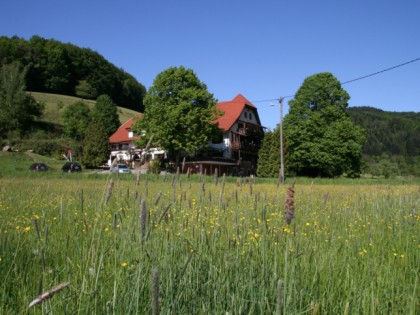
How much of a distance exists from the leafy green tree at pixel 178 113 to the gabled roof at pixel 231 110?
6.85m

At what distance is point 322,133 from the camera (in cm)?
4697

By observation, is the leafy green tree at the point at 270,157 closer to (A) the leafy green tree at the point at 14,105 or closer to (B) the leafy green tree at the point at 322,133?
(B) the leafy green tree at the point at 322,133

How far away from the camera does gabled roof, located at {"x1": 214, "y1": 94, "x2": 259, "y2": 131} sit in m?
57.4

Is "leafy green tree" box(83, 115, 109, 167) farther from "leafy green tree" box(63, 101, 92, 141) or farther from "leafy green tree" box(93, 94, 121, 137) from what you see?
"leafy green tree" box(93, 94, 121, 137)

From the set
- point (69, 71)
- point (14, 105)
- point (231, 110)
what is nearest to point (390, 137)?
point (231, 110)

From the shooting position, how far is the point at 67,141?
193 feet

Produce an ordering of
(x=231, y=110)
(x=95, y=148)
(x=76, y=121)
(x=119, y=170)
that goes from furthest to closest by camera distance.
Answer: (x=76, y=121)
(x=231, y=110)
(x=95, y=148)
(x=119, y=170)

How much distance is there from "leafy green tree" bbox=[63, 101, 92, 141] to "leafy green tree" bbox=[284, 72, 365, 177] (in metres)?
36.8

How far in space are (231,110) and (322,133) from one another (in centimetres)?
1890

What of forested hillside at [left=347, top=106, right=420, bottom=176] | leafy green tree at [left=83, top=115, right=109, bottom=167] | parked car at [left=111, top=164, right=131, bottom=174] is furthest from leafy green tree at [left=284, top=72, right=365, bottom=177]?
forested hillside at [left=347, top=106, right=420, bottom=176]

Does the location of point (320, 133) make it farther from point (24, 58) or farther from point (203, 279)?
point (24, 58)

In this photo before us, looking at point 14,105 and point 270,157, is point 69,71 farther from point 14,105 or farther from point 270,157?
point 270,157

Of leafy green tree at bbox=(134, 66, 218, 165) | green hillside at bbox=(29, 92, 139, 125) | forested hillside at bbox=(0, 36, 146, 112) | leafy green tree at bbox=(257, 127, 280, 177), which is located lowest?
leafy green tree at bbox=(257, 127, 280, 177)

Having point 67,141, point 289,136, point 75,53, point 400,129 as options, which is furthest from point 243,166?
point 400,129
